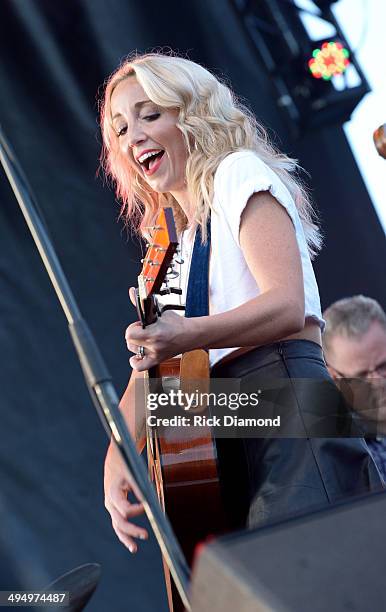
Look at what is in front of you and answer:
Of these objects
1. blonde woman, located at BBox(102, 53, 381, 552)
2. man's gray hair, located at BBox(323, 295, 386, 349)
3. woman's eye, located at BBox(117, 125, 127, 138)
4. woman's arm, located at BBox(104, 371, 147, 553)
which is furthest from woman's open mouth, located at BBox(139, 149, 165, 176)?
man's gray hair, located at BBox(323, 295, 386, 349)

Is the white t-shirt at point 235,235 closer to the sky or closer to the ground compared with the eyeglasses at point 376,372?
closer to the sky

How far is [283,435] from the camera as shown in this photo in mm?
1682

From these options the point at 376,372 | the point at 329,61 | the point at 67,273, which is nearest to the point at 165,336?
the point at 376,372

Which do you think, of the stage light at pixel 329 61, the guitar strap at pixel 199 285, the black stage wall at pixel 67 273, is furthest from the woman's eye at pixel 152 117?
the stage light at pixel 329 61

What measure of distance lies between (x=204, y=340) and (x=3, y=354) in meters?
2.18

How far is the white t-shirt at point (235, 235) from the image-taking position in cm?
178

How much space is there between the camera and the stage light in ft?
15.7

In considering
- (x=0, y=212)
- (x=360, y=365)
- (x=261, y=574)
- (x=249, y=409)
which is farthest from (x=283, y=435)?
(x=0, y=212)

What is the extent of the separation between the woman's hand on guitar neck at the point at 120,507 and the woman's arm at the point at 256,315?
38cm

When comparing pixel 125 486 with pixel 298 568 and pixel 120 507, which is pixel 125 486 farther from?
pixel 298 568

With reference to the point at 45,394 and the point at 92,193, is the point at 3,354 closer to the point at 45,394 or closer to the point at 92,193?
the point at 45,394

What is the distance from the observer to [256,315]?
1.65 m

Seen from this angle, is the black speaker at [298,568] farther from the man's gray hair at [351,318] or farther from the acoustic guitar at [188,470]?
the man's gray hair at [351,318]

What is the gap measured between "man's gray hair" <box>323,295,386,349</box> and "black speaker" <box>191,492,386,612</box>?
224 cm
